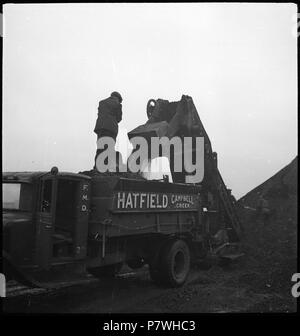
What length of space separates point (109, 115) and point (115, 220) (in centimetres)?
221

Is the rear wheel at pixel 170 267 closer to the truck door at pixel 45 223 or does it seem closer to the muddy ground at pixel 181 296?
the muddy ground at pixel 181 296

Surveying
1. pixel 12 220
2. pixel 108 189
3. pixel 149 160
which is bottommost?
pixel 12 220

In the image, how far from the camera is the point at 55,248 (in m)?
5.94

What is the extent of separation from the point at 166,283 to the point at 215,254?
217 cm

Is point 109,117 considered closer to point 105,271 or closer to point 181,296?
point 105,271

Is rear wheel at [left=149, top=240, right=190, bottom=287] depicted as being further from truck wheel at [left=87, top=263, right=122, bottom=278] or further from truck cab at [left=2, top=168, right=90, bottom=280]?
truck cab at [left=2, top=168, right=90, bottom=280]

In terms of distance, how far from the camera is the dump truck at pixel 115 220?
5.66 m

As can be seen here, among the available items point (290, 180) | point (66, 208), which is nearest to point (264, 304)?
point (66, 208)

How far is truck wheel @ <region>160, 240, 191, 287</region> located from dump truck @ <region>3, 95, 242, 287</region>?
0.02 m

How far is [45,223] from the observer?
5703 millimetres

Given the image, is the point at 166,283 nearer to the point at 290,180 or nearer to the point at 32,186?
the point at 32,186

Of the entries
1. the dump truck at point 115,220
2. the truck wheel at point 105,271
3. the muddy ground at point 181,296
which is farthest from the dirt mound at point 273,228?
the truck wheel at point 105,271

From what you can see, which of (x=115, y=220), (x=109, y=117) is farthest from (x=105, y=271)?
(x=109, y=117)

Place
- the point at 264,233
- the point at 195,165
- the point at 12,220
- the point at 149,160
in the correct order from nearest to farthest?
the point at 12,220 < the point at 149,160 < the point at 195,165 < the point at 264,233
